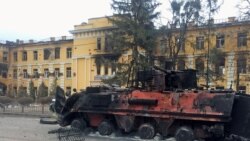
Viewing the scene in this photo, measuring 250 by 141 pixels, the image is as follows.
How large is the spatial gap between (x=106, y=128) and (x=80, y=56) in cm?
4872

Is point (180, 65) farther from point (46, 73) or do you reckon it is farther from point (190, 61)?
point (46, 73)

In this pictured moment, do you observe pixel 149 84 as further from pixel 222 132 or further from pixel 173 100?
pixel 222 132

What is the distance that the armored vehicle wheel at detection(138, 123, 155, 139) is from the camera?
18.7 metres

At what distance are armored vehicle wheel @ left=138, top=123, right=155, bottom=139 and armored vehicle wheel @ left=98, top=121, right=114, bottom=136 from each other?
168cm

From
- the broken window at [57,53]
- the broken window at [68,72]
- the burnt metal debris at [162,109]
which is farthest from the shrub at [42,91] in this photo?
the burnt metal debris at [162,109]

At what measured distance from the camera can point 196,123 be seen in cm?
1788

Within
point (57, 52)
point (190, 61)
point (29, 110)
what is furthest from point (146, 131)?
point (57, 52)

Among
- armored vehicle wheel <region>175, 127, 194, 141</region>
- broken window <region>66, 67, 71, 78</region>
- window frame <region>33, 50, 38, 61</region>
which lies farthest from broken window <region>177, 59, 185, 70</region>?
window frame <region>33, 50, 38, 61</region>

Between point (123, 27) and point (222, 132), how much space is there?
80.0 ft

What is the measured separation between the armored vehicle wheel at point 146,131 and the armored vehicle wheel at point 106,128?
66.2 inches

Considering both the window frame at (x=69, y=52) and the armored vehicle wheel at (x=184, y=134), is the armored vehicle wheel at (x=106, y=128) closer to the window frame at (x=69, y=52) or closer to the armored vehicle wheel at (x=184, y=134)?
the armored vehicle wheel at (x=184, y=134)

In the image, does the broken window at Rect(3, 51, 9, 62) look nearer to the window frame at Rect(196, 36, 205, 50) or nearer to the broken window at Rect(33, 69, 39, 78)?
the broken window at Rect(33, 69, 39, 78)

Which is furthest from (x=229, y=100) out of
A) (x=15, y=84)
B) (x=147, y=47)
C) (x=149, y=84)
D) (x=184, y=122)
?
(x=15, y=84)

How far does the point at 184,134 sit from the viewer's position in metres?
17.6
